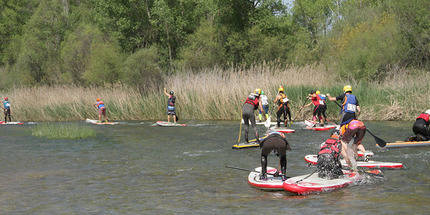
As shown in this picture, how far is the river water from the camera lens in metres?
11.1

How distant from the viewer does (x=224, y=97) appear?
3378 cm

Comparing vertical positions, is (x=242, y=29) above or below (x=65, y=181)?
above

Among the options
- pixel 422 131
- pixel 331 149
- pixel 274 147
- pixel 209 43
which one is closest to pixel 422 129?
pixel 422 131

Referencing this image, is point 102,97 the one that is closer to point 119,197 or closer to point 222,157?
point 222,157

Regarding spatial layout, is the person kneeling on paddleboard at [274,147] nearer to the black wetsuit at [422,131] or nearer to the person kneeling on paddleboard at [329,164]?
the person kneeling on paddleboard at [329,164]

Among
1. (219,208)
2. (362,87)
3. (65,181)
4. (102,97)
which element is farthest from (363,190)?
(102,97)

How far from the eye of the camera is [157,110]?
38.4m

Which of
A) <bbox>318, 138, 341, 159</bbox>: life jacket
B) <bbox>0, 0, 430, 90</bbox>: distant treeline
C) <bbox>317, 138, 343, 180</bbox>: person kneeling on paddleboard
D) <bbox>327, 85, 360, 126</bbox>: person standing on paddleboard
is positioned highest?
<bbox>0, 0, 430, 90</bbox>: distant treeline

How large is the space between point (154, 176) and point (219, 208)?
14.5 feet

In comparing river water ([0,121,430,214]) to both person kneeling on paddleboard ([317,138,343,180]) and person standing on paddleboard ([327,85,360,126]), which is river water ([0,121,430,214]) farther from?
person standing on paddleboard ([327,85,360,126])

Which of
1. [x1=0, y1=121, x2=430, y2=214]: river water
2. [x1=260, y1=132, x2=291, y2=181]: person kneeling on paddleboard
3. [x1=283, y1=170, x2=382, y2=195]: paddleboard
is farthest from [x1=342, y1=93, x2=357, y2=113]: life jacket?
[x1=260, y1=132, x2=291, y2=181]: person kneeling on paddleboard

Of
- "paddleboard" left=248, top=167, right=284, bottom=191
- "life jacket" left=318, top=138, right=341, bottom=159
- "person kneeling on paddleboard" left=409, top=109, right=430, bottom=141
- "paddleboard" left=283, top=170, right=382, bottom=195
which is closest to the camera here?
"paddleboard" left=283, top=170, right=382, bottom=195

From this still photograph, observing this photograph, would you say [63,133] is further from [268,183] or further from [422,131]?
[422,131]

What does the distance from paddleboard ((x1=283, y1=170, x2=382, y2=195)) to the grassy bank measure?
60.5 feet
